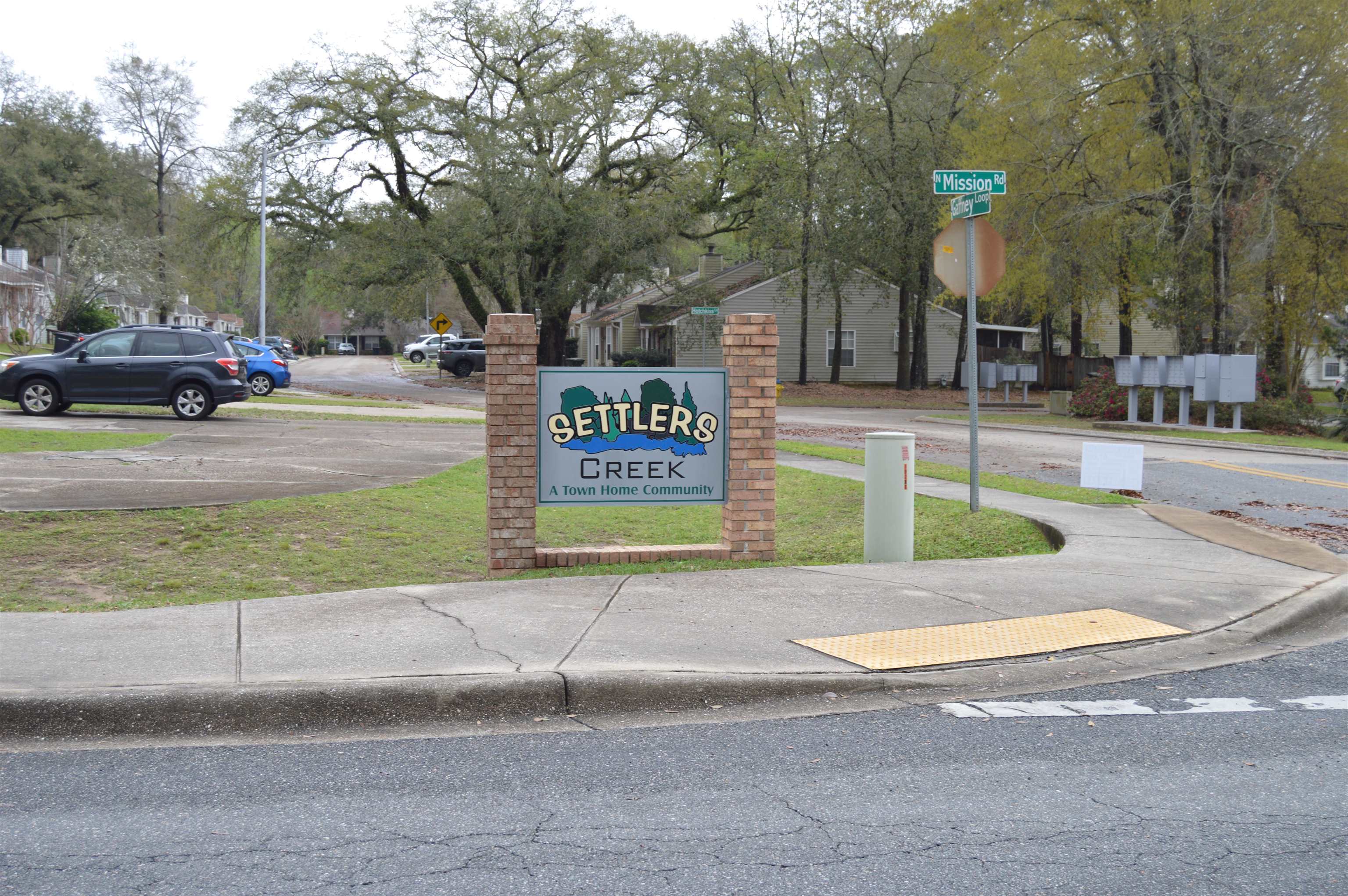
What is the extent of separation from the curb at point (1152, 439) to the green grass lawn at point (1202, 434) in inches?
10.3

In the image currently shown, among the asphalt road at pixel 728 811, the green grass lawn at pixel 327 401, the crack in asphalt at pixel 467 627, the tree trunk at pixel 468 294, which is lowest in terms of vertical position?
the asphalt road at pixel 728 811

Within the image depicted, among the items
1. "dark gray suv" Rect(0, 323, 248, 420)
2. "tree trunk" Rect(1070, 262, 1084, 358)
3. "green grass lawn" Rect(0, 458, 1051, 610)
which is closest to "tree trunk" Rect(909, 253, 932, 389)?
"tree trunk" Rect(1070, 262, 1084, 358)

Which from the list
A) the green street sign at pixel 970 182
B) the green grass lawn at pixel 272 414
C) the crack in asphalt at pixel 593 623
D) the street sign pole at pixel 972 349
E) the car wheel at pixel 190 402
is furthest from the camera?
the green grass lawn at pixel 272 414

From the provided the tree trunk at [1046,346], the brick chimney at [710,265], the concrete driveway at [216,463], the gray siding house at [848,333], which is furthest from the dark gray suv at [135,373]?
the brick chimney at [710,265]

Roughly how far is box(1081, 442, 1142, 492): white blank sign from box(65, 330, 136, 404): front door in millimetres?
16159

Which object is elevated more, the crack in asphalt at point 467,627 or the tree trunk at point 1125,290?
the tree trunk at point 1125,290

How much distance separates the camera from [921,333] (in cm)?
4700

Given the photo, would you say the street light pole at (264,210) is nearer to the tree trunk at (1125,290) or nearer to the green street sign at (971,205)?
the tree trunk at (1125,290)

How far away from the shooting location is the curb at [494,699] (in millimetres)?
5184

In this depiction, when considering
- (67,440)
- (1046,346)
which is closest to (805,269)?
(1046,346)

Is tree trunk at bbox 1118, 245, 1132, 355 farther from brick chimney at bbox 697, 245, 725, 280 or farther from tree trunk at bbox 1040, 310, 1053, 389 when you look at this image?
brick chimney at bbox 697, 245, 725, 280

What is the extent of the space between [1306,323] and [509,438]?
99.5 ft

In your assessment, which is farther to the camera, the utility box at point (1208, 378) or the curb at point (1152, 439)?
the utility box at point (1208, 378)

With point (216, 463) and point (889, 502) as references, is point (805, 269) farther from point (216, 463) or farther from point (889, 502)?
point (889, 502)
